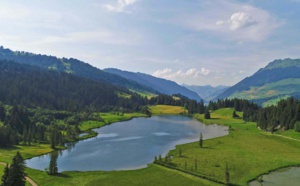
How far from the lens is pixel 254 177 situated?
8262 cm

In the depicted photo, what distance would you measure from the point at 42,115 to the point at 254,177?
150249 millimetres

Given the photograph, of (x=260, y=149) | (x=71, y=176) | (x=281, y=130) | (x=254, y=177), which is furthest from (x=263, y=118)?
(x=71, y=176)

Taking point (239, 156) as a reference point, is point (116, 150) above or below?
below

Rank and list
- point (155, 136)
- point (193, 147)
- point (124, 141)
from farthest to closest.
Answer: point (155, 136) → point (124, 141) → point (193, 147)

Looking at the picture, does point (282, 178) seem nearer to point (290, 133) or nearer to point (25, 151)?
point (290, 133)

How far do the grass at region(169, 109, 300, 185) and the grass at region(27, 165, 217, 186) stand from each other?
16.6 feet

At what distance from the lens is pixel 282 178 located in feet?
271

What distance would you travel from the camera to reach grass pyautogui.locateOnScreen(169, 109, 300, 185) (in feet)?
285

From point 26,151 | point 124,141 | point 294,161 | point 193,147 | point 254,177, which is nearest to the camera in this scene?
point 254,177

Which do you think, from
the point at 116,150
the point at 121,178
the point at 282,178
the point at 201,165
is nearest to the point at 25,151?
the point at 116,150

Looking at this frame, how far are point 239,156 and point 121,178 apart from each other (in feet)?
153

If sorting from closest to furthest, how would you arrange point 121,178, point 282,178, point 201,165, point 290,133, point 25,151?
1. point 282,178
2. point 121,178
3. point 201,165
4. point 25,151
5. point 290,133

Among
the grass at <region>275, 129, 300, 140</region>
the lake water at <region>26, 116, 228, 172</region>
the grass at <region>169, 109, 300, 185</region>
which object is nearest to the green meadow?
the grass at <region>169, 109, 300, 185</region>

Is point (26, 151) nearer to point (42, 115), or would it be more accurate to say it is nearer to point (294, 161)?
point (42, 115)
